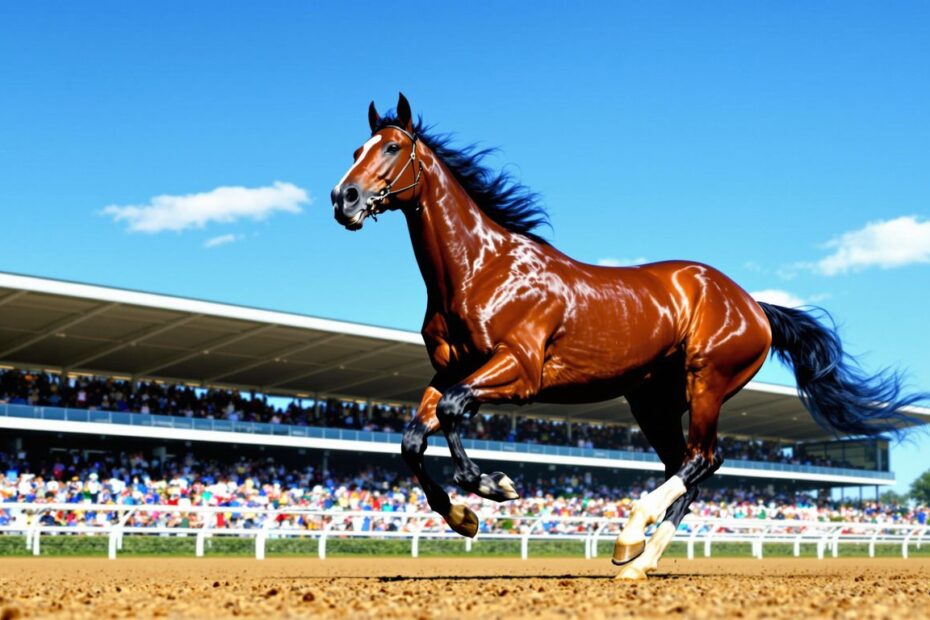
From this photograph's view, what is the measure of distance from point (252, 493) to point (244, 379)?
7.05 metres

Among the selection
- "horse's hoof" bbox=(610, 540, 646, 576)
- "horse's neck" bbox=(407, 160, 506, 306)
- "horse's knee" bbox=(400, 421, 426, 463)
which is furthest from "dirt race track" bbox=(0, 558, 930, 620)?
"horse's neck" bbox=(407, 160, 506, 306)

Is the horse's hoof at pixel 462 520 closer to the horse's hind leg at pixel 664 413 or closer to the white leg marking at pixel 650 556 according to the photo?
the white leg marking at pixel 650 556

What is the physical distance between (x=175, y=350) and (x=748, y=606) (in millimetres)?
23630

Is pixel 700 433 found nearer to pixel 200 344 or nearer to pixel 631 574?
pixel 631 574

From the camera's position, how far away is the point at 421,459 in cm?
607

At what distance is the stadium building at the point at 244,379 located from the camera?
23.3m

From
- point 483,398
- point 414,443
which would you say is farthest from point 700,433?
point 414,443

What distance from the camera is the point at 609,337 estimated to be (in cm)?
641

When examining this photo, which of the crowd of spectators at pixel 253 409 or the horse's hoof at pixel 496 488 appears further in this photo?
the crowd of spectators at pixel 253 409

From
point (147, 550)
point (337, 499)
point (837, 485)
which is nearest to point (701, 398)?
point (147, 550)

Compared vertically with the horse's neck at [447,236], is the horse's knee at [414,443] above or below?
below

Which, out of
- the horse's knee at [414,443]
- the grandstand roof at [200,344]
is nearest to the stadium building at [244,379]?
the grandstand roof at [200,344]

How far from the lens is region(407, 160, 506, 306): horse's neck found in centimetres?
631

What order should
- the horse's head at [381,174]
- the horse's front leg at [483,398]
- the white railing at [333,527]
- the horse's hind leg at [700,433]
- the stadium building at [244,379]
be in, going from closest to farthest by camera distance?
the horse's front leg at [483,398] < the horse's head at [381,174] < the horse's hind leg at [700,433] < the white railing at [333,527] < the stadium building at [244,379]
